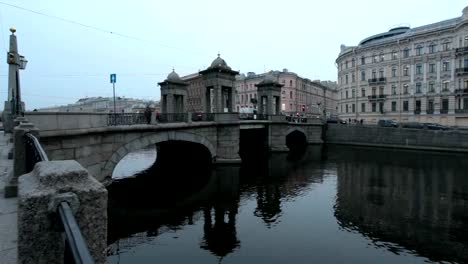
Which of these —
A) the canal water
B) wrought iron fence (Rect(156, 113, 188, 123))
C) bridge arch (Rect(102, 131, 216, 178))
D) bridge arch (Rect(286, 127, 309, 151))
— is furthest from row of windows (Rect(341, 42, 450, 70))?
wrought iron fence (Rect(156, 113, 188, 123))

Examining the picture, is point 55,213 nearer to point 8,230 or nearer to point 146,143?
point 8,230

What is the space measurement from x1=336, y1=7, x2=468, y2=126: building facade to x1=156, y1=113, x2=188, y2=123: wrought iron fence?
48576 millimetres

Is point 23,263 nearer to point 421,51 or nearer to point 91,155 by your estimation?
point 91,155

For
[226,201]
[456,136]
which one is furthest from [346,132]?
[226,201]

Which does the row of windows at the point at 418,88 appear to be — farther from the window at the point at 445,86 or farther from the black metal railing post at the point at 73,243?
the black metal railing post at the point at 73,243

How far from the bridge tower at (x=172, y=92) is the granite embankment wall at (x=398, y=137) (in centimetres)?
2923

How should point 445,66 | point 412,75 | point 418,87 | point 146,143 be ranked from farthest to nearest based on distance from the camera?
point 412,75
point 418,87
point 445,66
point 146,143

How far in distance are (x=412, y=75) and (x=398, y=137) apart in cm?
1838

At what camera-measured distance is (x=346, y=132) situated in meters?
52.6

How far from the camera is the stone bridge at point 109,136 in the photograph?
12984mm

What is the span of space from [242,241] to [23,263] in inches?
438

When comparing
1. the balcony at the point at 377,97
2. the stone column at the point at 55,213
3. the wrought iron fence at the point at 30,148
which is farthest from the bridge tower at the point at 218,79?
the balcony at the point at 377,97

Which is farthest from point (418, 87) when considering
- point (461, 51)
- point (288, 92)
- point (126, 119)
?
point (126, 119)

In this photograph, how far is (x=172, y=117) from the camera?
25672 millimetres
